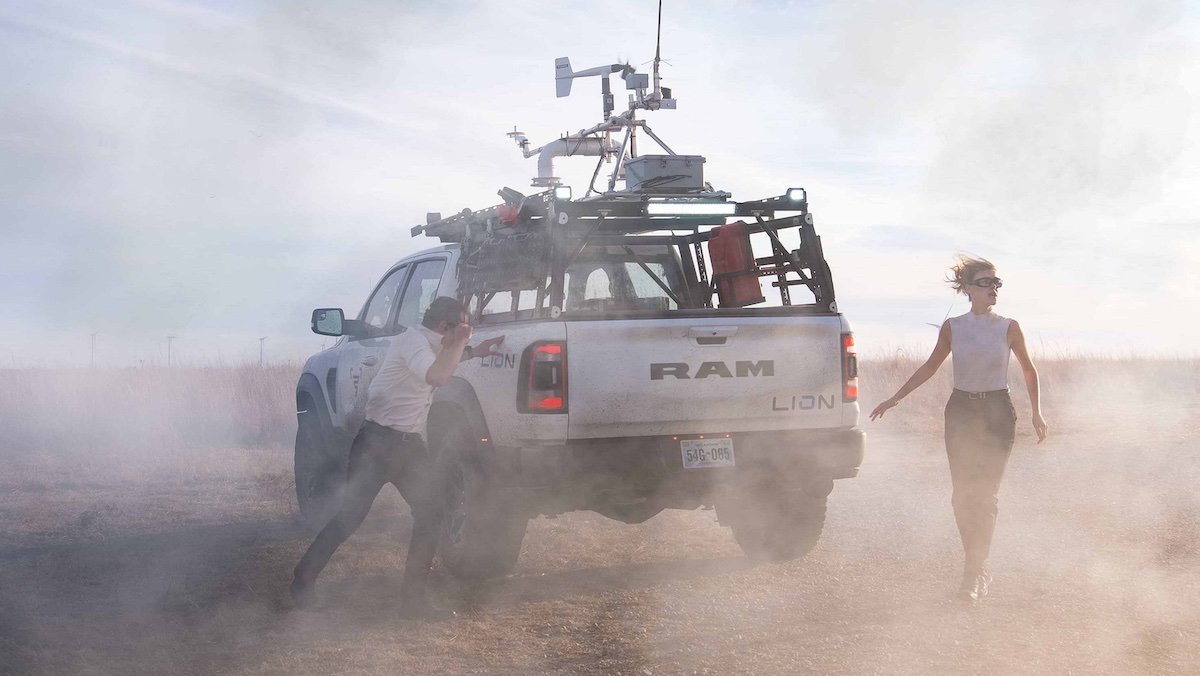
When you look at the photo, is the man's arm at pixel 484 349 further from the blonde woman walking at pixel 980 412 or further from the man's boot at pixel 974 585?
the man's boot at pixel 974 585

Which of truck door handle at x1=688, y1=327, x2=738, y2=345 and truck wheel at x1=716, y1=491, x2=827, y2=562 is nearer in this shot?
truck door handle at x1=688, y1=327, x2=738, y2=345

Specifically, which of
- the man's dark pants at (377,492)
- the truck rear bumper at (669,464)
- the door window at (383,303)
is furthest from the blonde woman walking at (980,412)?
the door window at (383,303)

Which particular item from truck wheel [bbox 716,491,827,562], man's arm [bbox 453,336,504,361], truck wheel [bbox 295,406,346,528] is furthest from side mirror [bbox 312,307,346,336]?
truck wheel [bbox 716,491,827,562]

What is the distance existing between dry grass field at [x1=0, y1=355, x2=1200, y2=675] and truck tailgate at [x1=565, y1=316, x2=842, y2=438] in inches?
39.7

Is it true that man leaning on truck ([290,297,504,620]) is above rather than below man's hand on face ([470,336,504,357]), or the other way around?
below

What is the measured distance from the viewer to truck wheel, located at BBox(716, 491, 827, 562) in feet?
25.3

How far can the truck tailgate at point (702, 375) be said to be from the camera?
6754mm

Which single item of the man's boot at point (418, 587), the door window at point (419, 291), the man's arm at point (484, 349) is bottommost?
the man's boot at point (418, 587)

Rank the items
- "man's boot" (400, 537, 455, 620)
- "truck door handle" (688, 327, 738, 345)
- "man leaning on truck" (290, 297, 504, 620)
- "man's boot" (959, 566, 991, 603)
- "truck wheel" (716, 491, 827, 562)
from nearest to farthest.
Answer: "man's boot" (400, 537, 455, 620), "man leaning on truck" (290, 297, 504, 620), "man's boot" (959, 566, 991, 603), "truck door handle" (688, 327, 738, 345), "truck wheel" (716, 491, 827, 562)

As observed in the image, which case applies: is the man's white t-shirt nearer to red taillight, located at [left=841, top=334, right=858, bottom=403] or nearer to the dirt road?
the dirt road

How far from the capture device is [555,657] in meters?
Result: 5.80

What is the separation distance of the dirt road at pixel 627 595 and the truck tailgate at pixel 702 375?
3.31 feet

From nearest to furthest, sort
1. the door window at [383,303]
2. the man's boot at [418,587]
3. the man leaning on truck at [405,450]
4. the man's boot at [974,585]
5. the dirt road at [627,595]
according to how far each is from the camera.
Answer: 1. the dirt road at [627,595]
2. the man's boot at [418,587]
3. the man leaning on truck at [405,450]
4. the man's boot at [974,585]
5. the door window at [383,303]

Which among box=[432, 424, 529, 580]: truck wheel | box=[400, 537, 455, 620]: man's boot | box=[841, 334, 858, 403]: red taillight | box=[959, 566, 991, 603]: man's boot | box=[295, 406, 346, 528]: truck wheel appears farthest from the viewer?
box=[295, 406, 346, 528]: truck wheel
